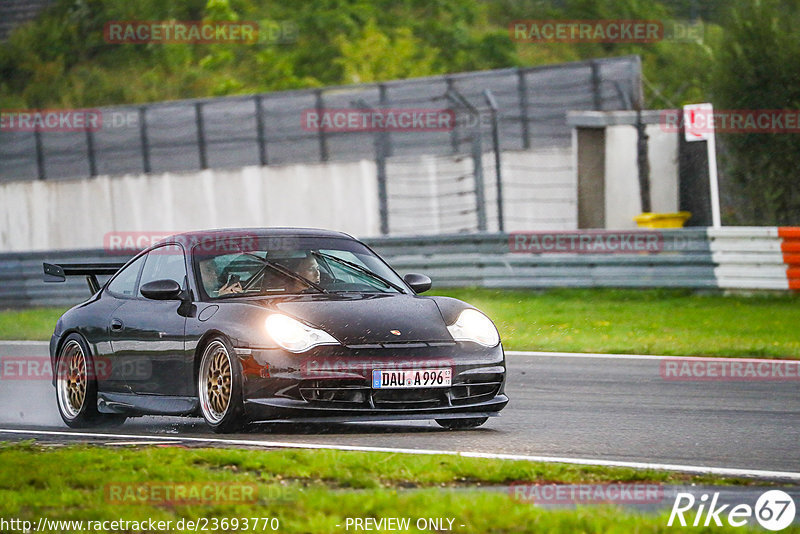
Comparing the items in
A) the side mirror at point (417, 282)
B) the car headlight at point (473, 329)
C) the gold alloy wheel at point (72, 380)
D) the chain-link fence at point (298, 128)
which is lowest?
the gold alloy wheel at point (72, 380)

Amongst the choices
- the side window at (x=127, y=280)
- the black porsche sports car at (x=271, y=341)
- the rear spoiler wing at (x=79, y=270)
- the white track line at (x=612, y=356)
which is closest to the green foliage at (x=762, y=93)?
the white track line at (x=612, y=356)

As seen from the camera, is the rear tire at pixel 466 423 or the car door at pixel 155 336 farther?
the rear tire at pixel 466 423

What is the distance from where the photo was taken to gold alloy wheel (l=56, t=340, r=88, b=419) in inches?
392

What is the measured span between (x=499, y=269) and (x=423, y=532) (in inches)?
560

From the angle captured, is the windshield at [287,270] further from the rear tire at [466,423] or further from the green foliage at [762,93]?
the green foliage at [762,93]

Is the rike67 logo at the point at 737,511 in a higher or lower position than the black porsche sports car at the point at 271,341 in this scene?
lower

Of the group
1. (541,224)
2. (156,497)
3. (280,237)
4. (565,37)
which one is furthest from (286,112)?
(565,37)

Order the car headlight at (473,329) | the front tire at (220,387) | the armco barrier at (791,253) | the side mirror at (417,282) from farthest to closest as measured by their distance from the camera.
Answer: the armco barrier at (791,253) < the side mirror at (417,282) < the car headlight at (473,329) < the front tire at (220,387)

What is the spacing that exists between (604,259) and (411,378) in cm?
1057

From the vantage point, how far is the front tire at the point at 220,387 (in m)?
8.38

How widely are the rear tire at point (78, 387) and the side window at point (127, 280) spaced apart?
0.42 metres

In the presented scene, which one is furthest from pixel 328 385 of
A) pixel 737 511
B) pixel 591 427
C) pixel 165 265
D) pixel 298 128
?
pixel 298 128

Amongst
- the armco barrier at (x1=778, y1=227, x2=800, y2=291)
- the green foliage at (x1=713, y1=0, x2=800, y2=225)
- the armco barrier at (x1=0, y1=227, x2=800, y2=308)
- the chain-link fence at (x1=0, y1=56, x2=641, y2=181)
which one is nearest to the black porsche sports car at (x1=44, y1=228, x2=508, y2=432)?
the armco barrier at (x1=778, y1=227, x2=800, y2=291)

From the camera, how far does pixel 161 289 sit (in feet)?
29.6
